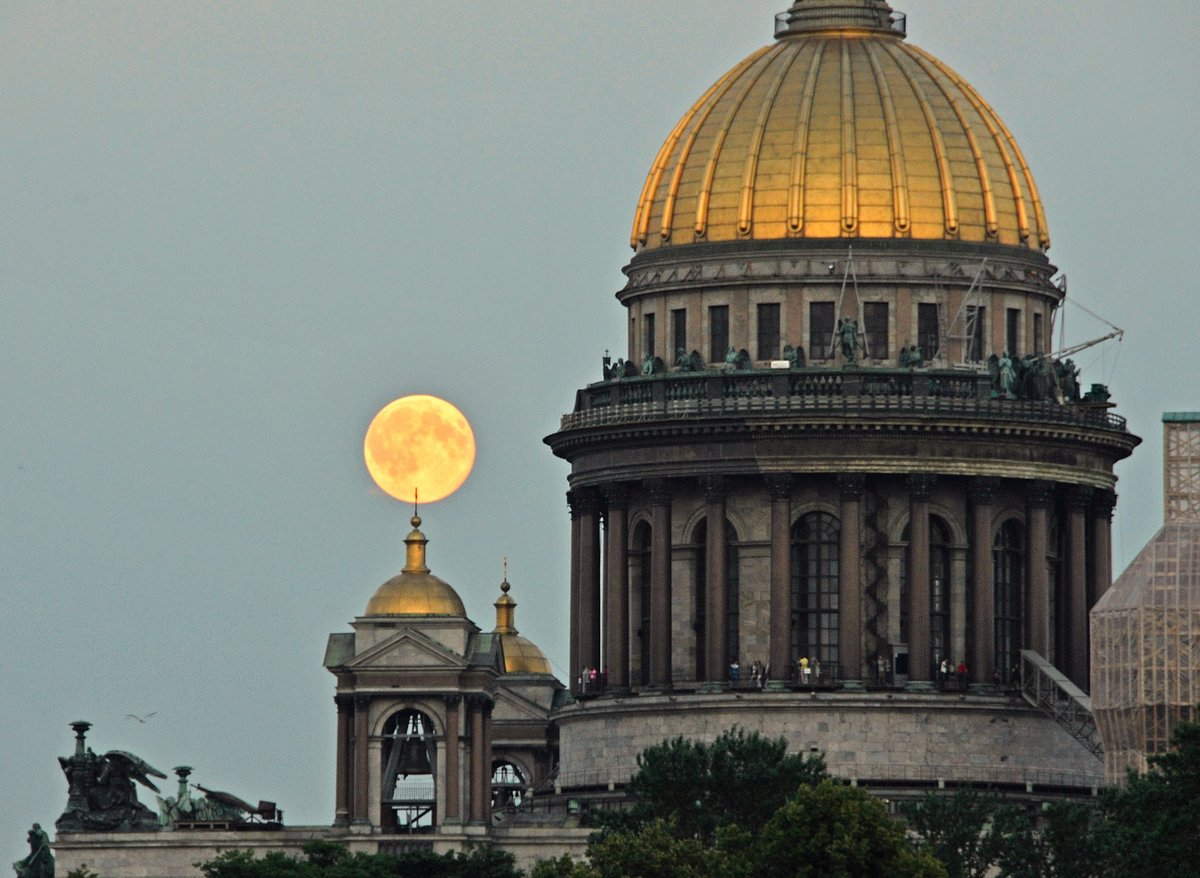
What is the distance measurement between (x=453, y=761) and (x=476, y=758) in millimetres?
1431

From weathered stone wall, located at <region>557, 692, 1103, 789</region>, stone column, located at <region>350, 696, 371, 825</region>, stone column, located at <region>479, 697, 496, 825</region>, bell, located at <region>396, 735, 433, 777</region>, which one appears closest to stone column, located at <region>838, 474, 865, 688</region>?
weathered stone wall, located at <region>557, 692, 1103, 789</region>

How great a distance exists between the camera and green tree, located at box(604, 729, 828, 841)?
182375mm

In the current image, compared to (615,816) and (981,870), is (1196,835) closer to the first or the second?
(981,870)

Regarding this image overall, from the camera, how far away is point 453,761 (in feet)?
635

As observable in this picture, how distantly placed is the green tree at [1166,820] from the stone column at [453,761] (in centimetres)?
3154

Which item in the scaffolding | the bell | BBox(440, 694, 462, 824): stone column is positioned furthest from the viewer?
the bell

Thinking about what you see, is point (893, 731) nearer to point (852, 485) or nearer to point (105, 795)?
point (852, 485)

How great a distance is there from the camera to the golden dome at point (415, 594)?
19588 cm

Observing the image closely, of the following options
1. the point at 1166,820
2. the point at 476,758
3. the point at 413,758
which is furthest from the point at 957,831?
the point at 413,758

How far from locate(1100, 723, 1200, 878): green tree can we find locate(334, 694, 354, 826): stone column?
34.7m

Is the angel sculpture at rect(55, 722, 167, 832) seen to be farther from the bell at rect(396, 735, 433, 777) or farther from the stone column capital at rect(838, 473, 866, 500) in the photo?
the stone column capital at rect(838, 473, 866, 500)

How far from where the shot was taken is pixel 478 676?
194500mm

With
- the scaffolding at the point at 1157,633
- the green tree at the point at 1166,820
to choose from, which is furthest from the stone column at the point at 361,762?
the green tree at the point at 1166,820

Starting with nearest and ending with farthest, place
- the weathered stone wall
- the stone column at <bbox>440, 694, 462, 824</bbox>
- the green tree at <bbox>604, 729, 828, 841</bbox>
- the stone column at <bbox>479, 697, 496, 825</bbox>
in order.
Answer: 1. the green tree at <bbox>604, 729, 828, 841</bbox>
2. the stone column at <bbox>440, 694, 462, 824</bbox>
3. the stone column at <bbox>479, 697, 496, 825</bbox>
4. the weathered stone wall
